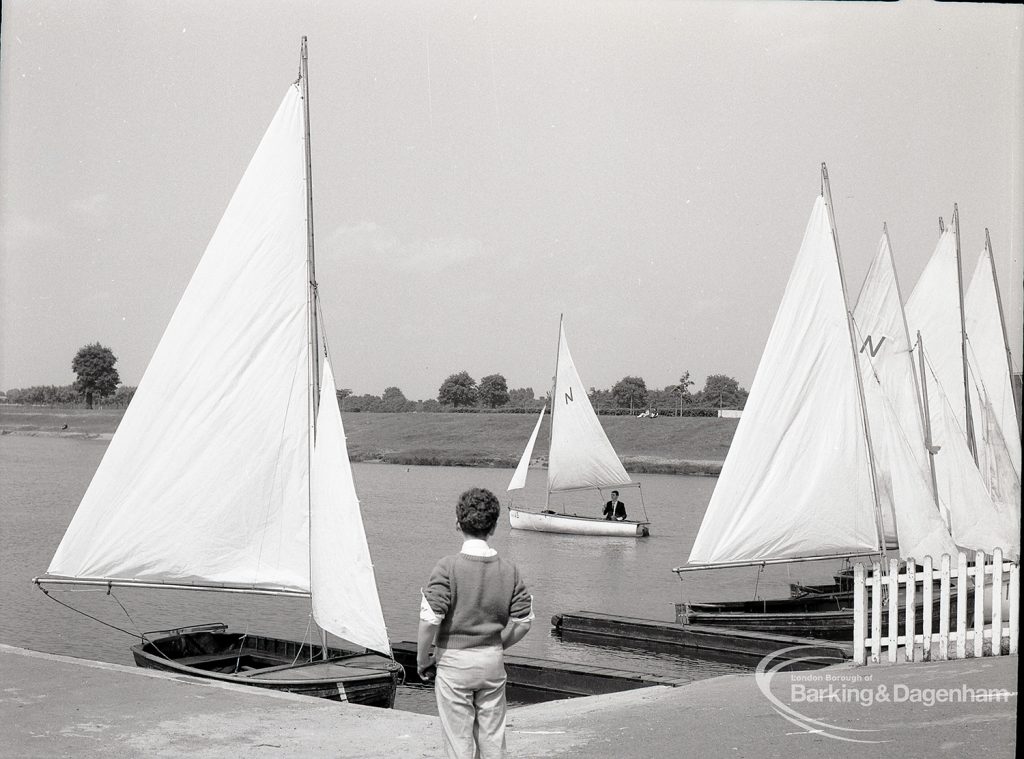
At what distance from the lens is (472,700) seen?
5.28m

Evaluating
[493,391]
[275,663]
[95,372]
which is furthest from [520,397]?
[275,663]

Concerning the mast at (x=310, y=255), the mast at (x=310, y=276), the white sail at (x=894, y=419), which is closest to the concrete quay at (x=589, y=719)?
the mast at (x=310, y=276)

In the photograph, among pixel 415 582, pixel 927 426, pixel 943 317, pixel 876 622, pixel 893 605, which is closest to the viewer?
pixel 893 605

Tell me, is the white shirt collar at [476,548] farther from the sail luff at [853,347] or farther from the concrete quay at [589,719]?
the sail luff at [853,347]

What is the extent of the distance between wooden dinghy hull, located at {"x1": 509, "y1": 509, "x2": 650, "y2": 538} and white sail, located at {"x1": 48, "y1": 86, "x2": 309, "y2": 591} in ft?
83.3

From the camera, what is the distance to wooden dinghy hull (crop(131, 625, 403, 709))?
997 centimetres

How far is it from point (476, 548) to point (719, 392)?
10237 cm

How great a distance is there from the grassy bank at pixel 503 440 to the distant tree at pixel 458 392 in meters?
30.5

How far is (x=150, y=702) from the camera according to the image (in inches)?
331

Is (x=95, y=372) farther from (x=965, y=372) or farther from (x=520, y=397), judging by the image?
(x=965, y=372)

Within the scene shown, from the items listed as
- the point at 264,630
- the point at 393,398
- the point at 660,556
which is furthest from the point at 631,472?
the point at 264,630

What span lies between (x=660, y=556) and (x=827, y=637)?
52.8 feet

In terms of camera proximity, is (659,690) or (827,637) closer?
(659,690)

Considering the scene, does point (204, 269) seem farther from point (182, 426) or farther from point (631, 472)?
point (631, 472)
